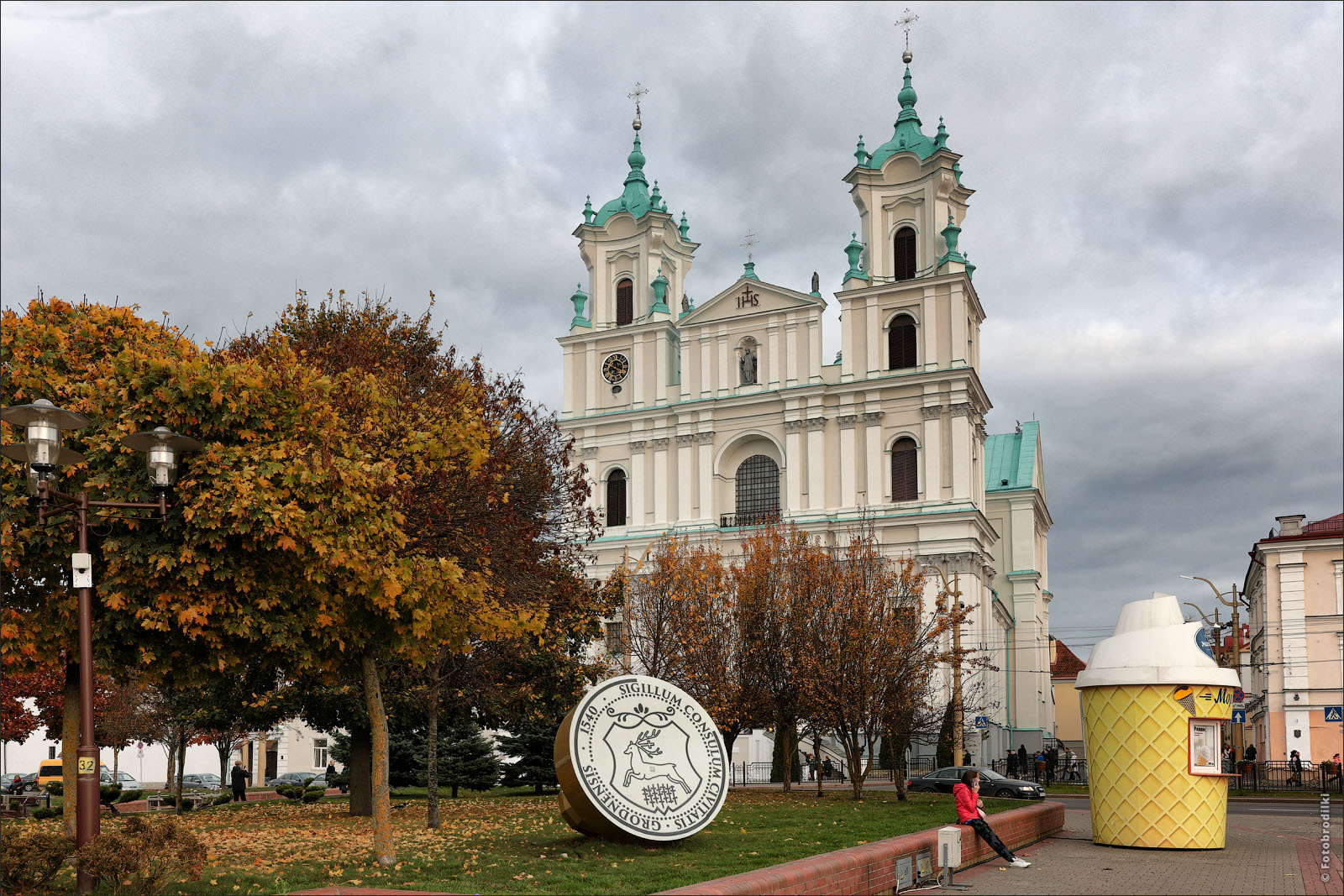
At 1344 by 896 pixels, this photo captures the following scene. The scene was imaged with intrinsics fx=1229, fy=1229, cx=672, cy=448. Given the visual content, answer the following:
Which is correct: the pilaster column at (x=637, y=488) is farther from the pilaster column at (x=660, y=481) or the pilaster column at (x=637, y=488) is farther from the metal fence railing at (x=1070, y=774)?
the metal fence railing at (x=1070, y=774)

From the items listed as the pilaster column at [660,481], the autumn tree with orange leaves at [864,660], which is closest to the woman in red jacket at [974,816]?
the autumn tree with orange leaves at [864,660]

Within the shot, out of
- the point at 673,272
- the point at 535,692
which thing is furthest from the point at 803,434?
the point at 535,692

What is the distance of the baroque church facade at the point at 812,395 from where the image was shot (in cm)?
5831

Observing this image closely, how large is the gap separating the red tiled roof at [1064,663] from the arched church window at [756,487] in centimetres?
4561

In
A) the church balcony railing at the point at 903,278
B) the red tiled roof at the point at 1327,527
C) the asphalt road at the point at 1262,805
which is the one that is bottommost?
the asphalt road at the point at 1262,805

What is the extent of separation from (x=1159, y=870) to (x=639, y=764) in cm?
757

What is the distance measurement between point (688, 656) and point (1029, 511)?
45.3 m

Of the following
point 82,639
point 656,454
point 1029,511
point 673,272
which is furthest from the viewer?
point 1029,511

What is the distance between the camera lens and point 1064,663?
332 ft

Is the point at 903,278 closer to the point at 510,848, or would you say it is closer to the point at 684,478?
the point at 684,478

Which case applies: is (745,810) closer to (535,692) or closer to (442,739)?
(535,692)

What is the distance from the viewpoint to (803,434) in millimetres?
61344

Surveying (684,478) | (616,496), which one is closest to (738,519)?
(684,478)

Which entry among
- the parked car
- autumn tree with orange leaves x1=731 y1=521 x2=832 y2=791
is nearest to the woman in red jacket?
autumn tree with orange leaves x1=731 y1=521 x2=832 y2=791
